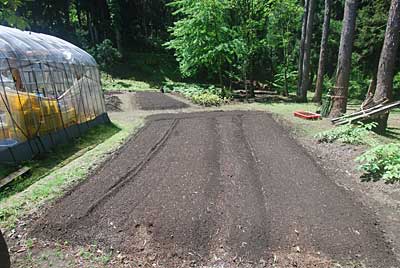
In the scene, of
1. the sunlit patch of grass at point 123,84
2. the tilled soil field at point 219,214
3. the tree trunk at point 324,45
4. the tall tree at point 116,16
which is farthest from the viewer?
the tall tree at point 116,16

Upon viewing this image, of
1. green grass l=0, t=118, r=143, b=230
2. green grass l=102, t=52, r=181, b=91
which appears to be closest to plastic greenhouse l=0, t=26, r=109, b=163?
green grass l=0, t=118, r=143, b=230

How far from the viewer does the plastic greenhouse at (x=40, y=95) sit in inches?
230

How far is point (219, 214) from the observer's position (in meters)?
3.80

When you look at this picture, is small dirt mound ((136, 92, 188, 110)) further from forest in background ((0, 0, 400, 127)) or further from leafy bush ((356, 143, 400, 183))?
leafy bush ((356, 143, 400, 183))

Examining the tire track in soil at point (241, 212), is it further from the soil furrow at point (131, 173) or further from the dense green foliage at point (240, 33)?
the dense green foliage at point (240, 33)

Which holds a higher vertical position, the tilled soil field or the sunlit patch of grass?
the sunlit patch of grass

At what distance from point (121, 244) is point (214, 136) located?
4916mm

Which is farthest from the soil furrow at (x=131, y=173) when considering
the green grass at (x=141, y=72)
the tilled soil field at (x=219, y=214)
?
the green grass at (x=141, y=72)

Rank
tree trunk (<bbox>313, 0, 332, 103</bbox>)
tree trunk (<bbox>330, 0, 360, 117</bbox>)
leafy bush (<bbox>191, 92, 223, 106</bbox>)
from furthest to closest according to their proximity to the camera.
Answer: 1. leafy bush (<bbox>191, 92, 223, 106</bbox>)
2. tree trunk (<bbox>313, 0, 332, 103</bbox>)
3. tree trunk (<bbox>330, 0, 360, 117</bbox>)

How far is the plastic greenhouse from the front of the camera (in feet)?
19.2

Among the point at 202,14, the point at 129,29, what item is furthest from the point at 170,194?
the point at 129,29

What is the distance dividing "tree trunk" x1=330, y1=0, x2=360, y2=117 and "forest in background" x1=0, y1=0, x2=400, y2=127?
0.03 metres

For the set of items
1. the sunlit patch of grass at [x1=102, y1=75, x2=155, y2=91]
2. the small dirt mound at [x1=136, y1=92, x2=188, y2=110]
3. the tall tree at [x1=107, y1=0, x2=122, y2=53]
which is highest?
the tall tree at [x1=107, y1=0, x2=122, y2=53]

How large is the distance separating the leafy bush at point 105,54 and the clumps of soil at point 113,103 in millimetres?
6648
